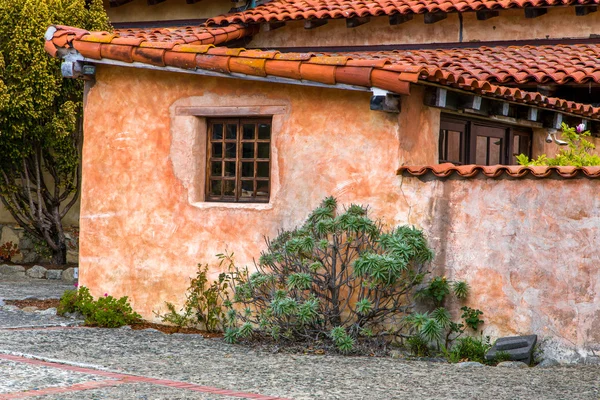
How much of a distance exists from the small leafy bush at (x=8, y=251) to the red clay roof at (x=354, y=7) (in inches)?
206

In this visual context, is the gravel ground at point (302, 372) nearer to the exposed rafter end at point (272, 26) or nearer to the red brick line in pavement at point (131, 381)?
the red brick line in pavement at point (131, 381)

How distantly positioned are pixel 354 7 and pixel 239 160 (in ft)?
19.9

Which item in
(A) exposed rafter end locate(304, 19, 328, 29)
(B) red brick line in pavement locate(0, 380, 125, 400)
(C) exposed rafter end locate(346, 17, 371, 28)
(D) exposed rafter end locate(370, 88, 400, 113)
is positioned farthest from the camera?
(A) exposed rafter end locate(304, 19, 328, 29)

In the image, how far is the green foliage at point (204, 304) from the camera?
1038cm

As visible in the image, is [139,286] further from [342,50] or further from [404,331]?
[342,50]

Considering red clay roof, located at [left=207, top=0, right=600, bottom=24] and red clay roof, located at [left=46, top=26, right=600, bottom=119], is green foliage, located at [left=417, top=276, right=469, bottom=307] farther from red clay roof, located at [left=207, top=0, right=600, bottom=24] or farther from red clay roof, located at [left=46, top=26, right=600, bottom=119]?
red clay roof, located at [left=207, top=0, right=600, bottom=24]

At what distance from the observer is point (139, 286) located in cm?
1091

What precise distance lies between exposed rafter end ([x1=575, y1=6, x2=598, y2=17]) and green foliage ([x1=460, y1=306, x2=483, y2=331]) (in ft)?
23.7

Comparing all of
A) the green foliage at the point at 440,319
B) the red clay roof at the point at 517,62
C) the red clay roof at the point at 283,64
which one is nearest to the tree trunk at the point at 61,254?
the red clay roof at the point at 283,64

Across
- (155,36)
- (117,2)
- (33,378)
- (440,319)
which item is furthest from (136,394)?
(117,2)

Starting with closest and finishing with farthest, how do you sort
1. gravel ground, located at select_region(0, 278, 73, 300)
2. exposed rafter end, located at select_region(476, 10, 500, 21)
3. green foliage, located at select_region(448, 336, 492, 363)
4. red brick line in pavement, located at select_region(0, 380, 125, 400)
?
1. red brick line in pavement, located at select_region(0, 380, 125, 400)
2. green foliage, located at select_region(448, 336, 492, 363)
3. gravel ground, located at select_region(0, 278, 73, 300)
4. exposed rafter end, located at select_region(476, 10, 500, 21)

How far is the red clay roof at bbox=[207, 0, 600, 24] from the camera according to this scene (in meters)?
14.6

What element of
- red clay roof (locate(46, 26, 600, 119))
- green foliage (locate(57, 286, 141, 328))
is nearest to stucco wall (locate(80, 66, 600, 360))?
green foliage (locate(57, 286, 141, 328))

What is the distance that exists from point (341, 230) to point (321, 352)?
124 cm
